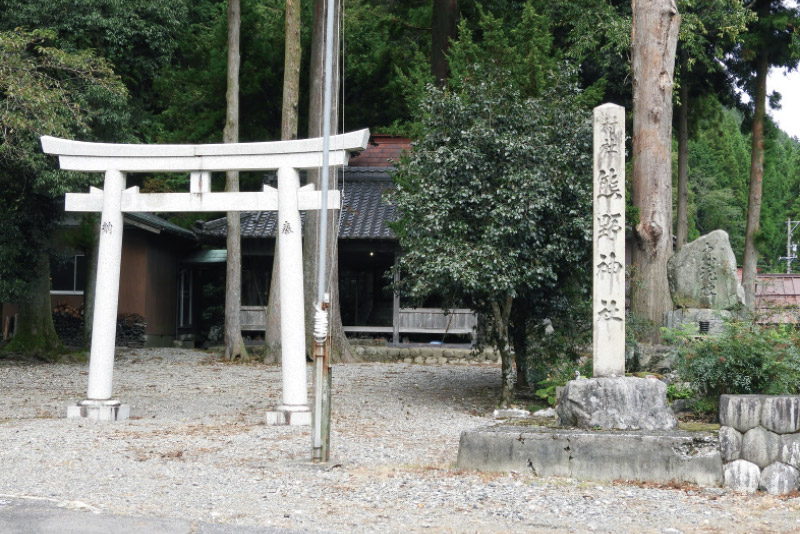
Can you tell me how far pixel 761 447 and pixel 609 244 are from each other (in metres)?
2.42

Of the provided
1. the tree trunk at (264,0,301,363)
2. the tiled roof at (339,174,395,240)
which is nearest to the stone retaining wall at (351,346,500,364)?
the tree trunk at (264,0,301,363)

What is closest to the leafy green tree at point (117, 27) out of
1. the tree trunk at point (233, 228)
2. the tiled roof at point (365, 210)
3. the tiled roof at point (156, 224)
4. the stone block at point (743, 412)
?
the tree trunk at point (233, 228)

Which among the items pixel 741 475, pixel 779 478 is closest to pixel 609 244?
pixel 741 475

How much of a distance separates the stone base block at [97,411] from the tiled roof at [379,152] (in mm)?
15057

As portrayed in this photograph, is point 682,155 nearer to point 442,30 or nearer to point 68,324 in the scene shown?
point 442,30

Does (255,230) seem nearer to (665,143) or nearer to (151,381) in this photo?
(151,381)

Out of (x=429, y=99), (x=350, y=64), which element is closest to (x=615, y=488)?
(x=429, y=99)

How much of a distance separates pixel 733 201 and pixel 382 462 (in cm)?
4699

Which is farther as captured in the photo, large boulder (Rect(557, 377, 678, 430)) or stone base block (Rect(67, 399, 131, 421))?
stone base block (Rect(67, 399, 131, 421))

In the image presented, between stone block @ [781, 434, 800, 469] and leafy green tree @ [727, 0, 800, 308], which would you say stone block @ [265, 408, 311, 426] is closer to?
stone block @ [781, 434, 800, 469]

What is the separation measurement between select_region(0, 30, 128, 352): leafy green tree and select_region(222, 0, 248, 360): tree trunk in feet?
8.70

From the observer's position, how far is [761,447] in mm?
7762

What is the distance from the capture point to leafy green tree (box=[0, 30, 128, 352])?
14.3 metres

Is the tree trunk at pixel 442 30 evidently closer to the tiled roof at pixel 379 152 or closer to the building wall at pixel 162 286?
the tiled roof at pixel 379 152
